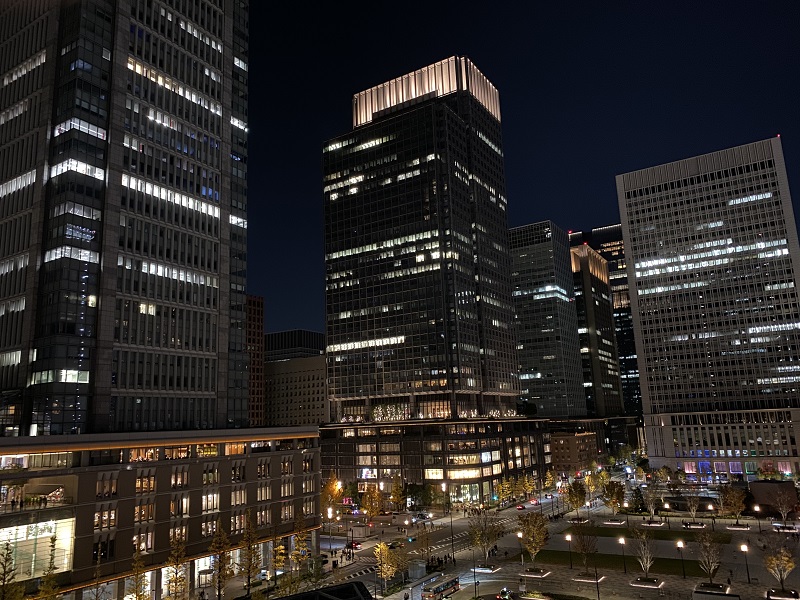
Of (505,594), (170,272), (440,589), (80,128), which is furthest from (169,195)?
(505,594)

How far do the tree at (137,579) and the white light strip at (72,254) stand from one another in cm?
4510

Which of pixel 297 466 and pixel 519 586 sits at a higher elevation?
pixel 297 466

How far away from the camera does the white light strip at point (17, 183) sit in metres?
99.7

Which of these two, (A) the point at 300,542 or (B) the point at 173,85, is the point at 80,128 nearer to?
(B) the point at 173,85

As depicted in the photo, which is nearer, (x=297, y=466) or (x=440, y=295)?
(x=297, y=466)

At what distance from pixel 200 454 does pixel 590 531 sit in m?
70.8

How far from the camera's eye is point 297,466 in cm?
10650

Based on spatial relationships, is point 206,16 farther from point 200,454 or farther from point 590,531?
point 590,531

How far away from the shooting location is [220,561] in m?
74.0

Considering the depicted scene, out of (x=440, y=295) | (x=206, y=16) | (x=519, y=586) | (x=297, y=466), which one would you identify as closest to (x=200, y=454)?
(x=297, y=466)

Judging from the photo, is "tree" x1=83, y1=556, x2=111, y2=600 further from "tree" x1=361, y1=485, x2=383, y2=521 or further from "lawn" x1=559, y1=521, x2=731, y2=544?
"lawn" x1=559, y1=521, x2=731, y2=544

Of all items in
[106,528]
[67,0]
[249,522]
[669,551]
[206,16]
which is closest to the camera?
[106,528]

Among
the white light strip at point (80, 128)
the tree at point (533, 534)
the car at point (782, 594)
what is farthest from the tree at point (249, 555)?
the white light strip at point (80, 128)

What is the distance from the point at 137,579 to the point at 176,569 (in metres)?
5.10
